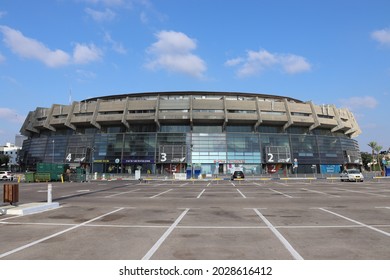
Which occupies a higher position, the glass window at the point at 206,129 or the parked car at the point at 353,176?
the glass window at the point at 206,129

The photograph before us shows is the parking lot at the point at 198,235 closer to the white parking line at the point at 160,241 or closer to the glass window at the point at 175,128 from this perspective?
the white parking line at the point at 160,241

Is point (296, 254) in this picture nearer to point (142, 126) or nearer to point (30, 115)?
point (142, 126)

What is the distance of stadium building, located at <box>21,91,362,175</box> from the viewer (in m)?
80.7

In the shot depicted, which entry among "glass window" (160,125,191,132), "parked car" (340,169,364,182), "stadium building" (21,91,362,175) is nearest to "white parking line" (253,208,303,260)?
"parked car" (340,169,364,182)

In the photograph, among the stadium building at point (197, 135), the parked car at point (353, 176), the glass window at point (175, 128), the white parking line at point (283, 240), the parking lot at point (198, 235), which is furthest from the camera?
the glass window at point (175, 128)

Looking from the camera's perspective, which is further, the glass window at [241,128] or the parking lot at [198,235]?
the glass window at [241,128]

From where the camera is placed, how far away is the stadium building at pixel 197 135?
265 ft

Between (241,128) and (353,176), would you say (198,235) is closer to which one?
(353,176)

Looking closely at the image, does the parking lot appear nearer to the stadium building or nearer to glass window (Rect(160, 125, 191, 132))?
the stadium building

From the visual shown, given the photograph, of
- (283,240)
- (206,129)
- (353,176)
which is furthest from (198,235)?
(206,129)

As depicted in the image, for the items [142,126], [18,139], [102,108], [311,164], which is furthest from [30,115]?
[18,139]

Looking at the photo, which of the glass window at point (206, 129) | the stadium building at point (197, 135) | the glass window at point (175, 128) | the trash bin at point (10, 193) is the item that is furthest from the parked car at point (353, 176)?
the glass window at point (175, 128)
